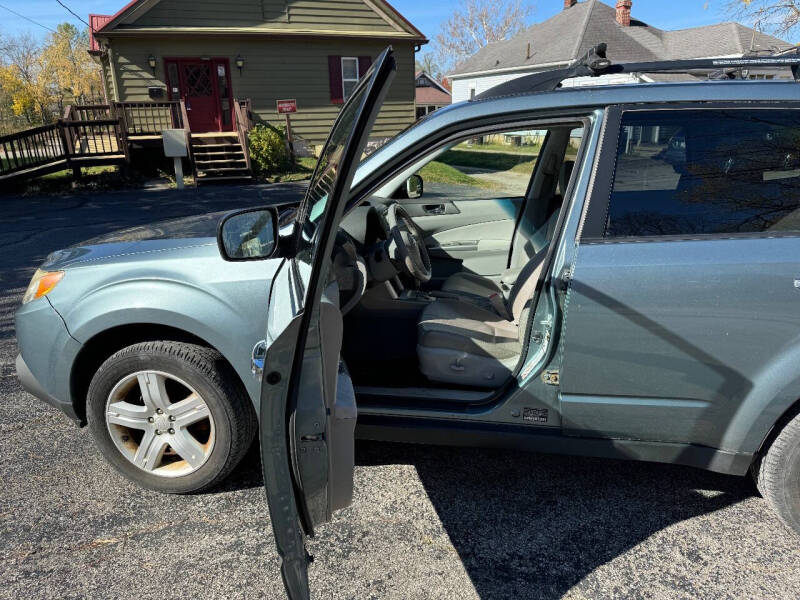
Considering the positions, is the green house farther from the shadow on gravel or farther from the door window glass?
the shadow on gravel

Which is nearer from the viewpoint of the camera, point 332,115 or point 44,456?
point 44,456

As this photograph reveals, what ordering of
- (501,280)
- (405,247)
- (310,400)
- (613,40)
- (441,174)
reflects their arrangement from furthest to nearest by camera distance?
(613,40), (441,174), (501,280), (405,247), (310,400)

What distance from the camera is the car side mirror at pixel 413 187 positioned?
4109mm

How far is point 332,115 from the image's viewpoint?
56.4 feet

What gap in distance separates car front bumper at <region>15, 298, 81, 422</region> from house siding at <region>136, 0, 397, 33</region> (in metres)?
14.7

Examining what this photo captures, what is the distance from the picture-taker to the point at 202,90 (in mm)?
15836

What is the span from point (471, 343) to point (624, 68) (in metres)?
1.43

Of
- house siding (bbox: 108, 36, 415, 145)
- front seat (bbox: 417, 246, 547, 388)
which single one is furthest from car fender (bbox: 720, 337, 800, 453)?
house siding (bbox: 108, 36, 415, 145)

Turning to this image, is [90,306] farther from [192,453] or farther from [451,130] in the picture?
[451,130]

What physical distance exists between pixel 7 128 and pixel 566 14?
→ 2722cm

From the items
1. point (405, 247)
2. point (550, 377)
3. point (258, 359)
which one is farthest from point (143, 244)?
point (550, 377)

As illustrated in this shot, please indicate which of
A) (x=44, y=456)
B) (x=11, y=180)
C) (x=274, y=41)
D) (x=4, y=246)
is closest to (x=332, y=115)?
(x=274, y=41)

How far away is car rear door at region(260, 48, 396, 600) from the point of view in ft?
5.23

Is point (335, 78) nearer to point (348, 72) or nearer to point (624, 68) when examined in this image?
point (348, 72)
